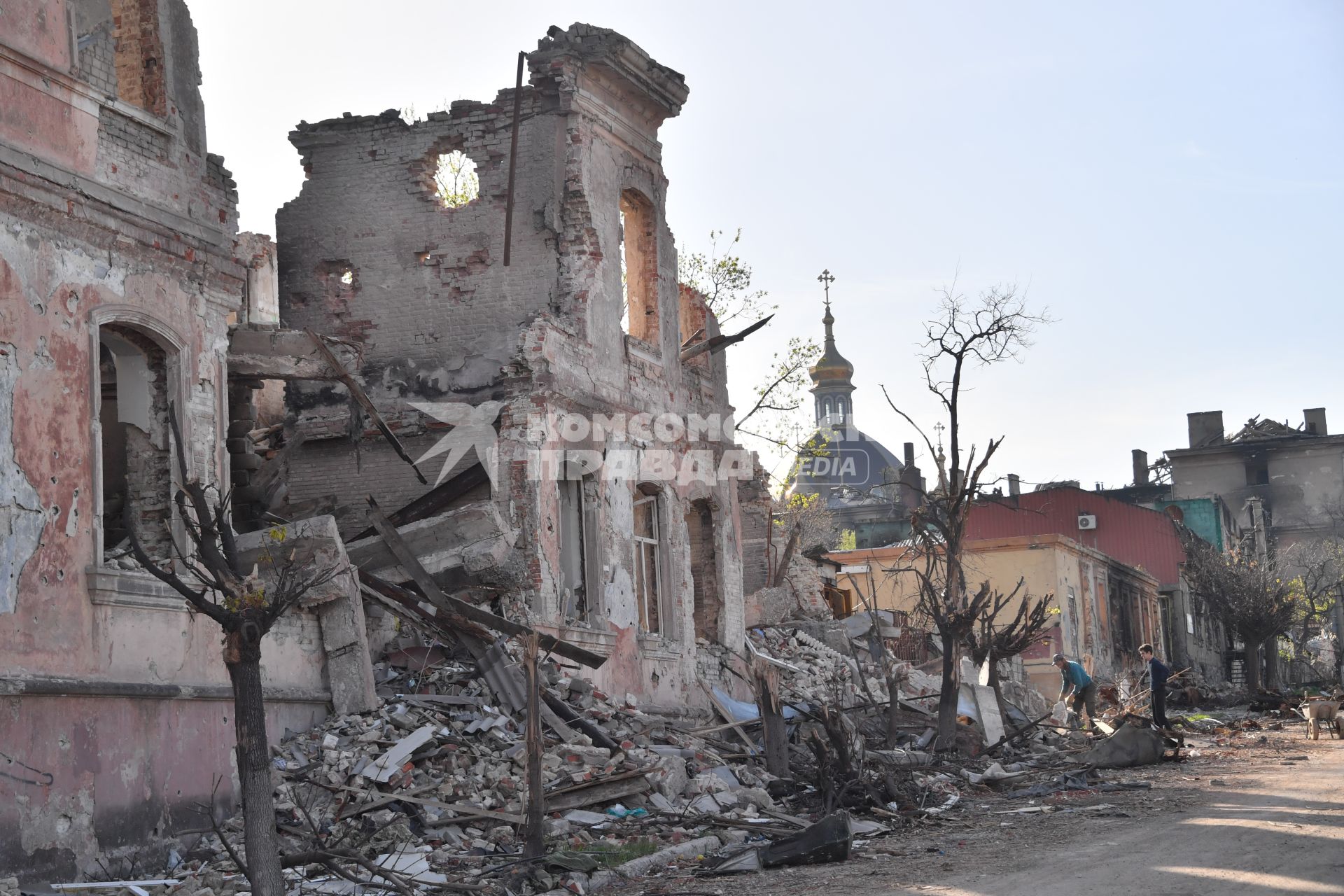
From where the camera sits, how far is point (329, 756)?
11867 mm

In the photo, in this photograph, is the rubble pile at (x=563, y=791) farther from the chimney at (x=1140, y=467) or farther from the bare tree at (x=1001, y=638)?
the chimney at (x=1140, y=467)

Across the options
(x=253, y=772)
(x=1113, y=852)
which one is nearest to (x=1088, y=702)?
(x=1113, y=852)

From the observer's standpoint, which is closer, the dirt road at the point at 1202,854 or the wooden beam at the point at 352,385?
the dirt road at the point at 1202,854

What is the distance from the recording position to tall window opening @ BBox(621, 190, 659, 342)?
20.0 meters

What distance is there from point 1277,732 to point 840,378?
263 ft

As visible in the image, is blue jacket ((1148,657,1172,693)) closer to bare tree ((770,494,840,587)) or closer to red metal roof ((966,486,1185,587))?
bare tree ((770,494,840,587))

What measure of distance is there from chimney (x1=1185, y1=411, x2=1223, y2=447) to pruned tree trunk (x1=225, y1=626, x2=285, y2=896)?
2436 inches

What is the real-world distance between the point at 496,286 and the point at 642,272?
117 inches

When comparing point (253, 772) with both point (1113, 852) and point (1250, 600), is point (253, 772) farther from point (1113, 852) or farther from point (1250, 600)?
point (1250, 600)

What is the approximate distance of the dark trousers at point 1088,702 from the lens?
2306 cm

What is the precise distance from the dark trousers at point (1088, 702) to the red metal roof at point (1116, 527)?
1952 cm

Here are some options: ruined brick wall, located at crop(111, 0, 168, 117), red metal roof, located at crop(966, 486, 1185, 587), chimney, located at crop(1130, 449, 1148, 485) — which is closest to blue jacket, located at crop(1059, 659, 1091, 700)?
ruined brick wall, located at crop(111, 0, 168, 117)

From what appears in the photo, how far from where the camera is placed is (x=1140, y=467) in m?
65.9

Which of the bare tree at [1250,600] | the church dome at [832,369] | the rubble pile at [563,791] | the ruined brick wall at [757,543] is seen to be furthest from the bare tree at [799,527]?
the church dome at [832,369]
